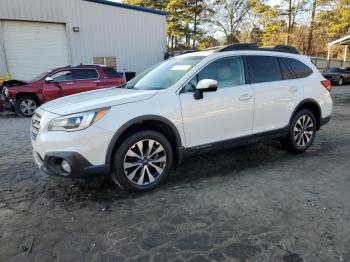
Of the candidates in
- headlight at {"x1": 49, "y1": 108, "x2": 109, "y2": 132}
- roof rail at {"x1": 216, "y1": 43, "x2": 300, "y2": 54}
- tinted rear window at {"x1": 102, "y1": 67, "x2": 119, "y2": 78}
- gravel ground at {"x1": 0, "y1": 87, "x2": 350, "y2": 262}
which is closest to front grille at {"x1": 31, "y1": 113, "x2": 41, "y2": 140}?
headlight at {"x1": 49, "y1": 108, "x2": 109, "y2": 132}

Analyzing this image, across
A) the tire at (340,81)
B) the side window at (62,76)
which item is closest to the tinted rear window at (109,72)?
Result: the side window at (62,76)

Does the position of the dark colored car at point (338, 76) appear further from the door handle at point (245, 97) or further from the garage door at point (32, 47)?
the door handle at point (245, 97)

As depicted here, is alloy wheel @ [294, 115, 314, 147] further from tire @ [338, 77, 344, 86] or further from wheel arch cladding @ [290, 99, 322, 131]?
tire @ [338, 77, 344, 86]

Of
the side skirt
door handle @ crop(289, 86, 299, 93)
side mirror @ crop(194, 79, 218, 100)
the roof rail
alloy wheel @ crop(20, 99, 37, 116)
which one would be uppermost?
the roof rail

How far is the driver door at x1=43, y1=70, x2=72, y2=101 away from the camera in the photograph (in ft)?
33.6

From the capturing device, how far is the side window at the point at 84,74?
10.5 m

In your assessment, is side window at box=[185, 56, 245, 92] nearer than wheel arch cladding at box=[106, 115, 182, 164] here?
No

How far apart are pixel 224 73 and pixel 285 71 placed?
1330 mm

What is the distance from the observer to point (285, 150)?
5.60 m

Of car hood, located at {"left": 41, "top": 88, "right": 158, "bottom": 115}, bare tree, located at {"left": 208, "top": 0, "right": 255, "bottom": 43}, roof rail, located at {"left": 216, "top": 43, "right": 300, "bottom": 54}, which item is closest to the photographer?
car hood, located at {"left": 41, "top": 88, "right": 158, "bottom": 115}

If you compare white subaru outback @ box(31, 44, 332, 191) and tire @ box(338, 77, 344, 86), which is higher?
white subaru outback @ box(31, 44, 332, 191)

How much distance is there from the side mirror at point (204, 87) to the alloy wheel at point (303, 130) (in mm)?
2057

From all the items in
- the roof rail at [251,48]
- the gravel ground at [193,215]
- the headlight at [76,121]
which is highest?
the roof rail at [251,48]

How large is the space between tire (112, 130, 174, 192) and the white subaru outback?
0.01 meters
